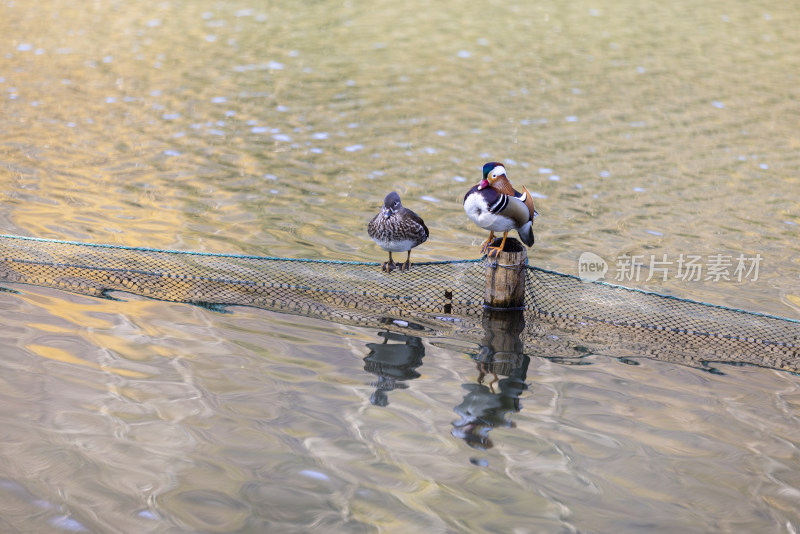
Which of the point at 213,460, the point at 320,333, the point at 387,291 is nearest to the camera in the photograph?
the point at 213,460

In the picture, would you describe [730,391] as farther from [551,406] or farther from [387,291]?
[387,291]

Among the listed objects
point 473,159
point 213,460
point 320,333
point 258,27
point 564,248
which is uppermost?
point 258,27

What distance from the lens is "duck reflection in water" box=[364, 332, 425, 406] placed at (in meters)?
7.86

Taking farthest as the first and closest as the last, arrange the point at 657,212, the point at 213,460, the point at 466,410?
1. the point at 657,212
2. the point at 466,410
3. the point at 213,460

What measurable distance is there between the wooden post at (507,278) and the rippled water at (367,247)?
77 centimetres

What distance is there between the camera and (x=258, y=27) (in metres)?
27.0

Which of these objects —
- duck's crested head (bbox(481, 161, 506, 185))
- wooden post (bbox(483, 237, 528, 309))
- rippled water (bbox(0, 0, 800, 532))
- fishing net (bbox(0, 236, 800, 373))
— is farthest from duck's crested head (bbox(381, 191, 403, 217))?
rippled water (bbox(0, 0, 800, 532))

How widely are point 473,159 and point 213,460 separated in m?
9.94

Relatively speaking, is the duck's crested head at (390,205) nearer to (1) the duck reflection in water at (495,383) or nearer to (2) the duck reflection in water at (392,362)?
(2) the duck reflection in water at (392,362)

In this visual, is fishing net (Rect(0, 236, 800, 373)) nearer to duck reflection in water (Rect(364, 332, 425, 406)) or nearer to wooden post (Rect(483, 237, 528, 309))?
wooden post (Rect(483, 237, 528, 309))

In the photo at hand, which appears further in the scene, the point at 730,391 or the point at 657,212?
the point at 657,212

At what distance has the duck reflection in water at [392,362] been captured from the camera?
25.8 ft

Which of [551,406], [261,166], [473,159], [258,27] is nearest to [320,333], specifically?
[551,406]

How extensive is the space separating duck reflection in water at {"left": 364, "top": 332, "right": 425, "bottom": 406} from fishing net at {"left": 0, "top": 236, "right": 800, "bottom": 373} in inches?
9.6
